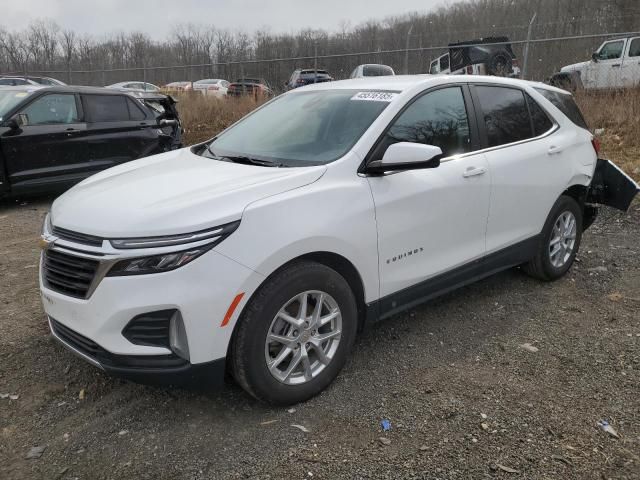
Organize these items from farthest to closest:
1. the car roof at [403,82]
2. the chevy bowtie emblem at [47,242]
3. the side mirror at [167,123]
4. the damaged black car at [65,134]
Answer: the side mirror at [167,123] < the damaged black car at [65,134] < the car roof at [403,82] < the chevy bowtie emblem at [47,242]

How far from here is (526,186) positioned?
405cm

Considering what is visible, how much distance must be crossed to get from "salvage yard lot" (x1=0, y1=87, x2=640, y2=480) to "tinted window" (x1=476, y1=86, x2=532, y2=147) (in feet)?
4.41

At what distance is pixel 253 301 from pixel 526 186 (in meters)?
2.52

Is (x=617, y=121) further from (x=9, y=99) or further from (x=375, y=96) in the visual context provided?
(x=9, y=99)

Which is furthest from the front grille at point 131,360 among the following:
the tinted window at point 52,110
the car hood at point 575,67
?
the car hood at point 575,67

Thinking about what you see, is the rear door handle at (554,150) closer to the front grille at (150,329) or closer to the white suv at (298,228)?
the white suv at (298,228)

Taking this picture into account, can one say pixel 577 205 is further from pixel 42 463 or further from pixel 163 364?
pixel 42 463

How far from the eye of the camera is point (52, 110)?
7.53 metres

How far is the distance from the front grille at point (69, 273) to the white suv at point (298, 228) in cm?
1

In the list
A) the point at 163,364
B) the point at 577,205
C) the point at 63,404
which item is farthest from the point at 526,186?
the point at 63,404

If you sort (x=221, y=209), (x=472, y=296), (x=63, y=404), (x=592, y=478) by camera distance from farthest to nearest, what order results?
(x=472, y=296)
(x=63, y=404)
(x=221, y=209)
(x=592, y=478)

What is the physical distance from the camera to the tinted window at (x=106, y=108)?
798cm

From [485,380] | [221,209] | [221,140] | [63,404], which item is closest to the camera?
[221,209]

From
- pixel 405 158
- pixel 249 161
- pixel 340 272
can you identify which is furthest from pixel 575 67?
pixel 340 272
